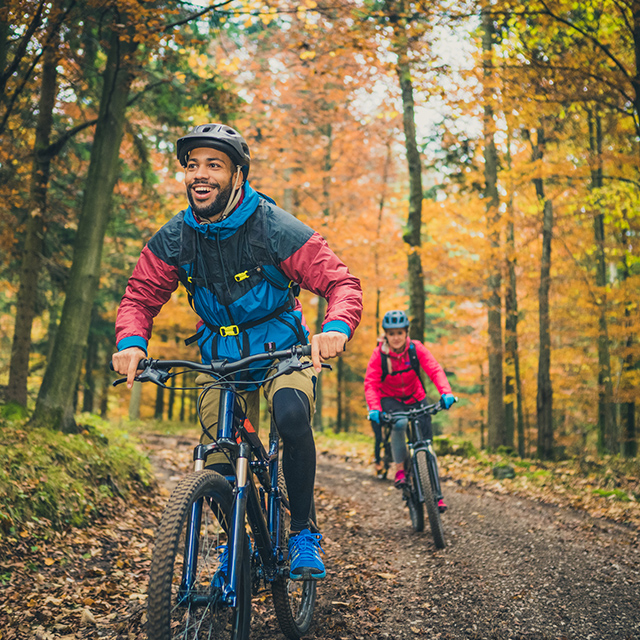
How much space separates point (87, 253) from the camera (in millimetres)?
8094

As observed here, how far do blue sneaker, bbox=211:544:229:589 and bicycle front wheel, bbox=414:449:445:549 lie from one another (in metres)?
3.50

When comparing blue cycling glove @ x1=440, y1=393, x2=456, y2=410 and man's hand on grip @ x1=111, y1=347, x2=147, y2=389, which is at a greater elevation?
man's hand on grip @ x1=111, y1=347, x2=147, y2=389

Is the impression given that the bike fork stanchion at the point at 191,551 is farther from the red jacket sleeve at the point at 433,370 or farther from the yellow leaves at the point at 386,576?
the red jacket sleeve at the point at 433,370

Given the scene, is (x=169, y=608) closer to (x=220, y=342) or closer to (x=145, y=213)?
(x=220, y=342)

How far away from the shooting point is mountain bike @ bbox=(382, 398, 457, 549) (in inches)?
223

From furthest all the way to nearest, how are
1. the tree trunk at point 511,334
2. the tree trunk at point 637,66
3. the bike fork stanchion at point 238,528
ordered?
1. the tree trunk at point 511,334
2. the tree trunk at point 637,66
3. the bike fork stanchion at point 238,528

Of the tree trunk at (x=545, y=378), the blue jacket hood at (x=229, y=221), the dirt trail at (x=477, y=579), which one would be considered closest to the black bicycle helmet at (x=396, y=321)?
the dirt trail at (x=477, y=579)

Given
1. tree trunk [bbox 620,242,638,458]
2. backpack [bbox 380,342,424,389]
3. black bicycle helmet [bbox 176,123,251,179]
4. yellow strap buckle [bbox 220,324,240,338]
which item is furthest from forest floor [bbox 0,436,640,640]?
tree trunk [bbox 620,242,638,458]

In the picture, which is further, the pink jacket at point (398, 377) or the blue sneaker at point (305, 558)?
the pink jacket at point (398, 377)

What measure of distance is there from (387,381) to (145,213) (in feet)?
31.7

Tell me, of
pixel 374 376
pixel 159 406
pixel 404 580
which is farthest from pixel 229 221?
pixel 159 406

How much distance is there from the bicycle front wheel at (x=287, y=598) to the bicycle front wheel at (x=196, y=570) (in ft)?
1.82

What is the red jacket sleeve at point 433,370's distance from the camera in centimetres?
627

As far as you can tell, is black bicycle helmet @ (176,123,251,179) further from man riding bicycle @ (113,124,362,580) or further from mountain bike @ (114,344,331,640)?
mountain bike @ (114,344,331,640)
